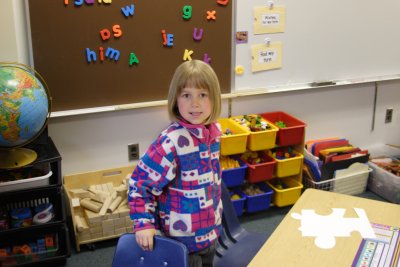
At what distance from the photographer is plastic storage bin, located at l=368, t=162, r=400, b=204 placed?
3014 mm

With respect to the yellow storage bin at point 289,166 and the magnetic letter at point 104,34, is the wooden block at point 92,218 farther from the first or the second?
the yellow storage bin at point 289,166

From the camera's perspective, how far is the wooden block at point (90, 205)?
2.46m

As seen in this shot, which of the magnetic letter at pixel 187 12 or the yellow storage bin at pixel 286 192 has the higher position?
the magnetic letter at pixel 187 12

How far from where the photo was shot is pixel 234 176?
2.71 m

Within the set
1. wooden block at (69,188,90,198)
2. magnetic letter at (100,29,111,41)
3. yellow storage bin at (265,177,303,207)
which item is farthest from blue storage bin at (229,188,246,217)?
magnetic letter at (100,29,111,41)

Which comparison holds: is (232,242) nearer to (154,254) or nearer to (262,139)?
(154,254)

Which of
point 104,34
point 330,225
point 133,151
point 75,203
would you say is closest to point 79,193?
point 75,203

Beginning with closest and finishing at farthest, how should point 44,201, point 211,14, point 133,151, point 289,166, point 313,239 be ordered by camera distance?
point 313,239, point 44,201, point 211,14, point 133,151, point 289,166

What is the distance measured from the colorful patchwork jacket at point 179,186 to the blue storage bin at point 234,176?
1142mm

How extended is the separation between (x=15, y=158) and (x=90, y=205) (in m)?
0.57

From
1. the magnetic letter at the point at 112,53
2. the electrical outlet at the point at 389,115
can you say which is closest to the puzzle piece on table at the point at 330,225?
the magnetic letter at the point at 112,53

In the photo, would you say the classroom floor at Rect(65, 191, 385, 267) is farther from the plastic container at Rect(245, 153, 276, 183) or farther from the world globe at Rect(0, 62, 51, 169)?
the world globe at Rect(0, 62, 51, 169)

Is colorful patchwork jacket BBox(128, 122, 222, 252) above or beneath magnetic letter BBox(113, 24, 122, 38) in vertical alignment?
beneath

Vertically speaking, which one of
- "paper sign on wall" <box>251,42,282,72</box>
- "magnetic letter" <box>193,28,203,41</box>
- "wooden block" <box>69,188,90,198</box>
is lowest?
"wooden block" <box>69,188,90,198</box>
